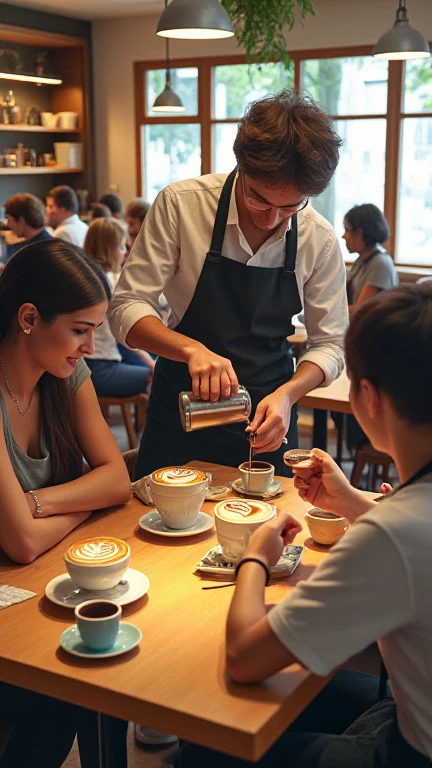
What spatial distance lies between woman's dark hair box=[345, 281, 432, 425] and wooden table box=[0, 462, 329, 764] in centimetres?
43

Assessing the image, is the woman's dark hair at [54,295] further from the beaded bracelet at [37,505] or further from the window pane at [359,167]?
the window pane at [359,167]

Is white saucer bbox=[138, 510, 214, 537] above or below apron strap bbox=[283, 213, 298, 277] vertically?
below

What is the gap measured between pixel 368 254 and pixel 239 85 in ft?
11.9

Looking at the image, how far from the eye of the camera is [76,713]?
5.75 feet

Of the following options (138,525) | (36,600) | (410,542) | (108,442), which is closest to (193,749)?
(36,600)

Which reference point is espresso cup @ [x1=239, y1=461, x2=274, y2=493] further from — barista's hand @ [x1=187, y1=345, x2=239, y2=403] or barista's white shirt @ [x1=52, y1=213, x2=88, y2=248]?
barista's white shirt @ [x1=52, y1=213, x2=88, y2=248]

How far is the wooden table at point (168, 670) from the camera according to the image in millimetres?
1149

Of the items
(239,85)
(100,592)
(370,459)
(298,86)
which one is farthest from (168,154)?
(100,592)

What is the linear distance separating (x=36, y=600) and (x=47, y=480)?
0.47 meters

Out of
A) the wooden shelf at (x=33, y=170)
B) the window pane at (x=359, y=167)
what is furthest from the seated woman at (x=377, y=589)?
the wooden shelf at (x=33, y=170)

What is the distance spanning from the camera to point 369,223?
17.9 feet

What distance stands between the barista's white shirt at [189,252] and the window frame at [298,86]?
489cm

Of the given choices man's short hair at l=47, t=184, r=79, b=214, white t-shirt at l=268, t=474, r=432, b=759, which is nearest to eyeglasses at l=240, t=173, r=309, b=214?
white t-shirt at l=268, t=474, r=432, b=759

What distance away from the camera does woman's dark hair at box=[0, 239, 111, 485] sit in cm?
189
